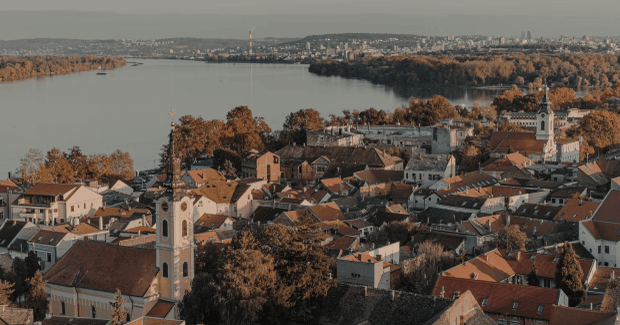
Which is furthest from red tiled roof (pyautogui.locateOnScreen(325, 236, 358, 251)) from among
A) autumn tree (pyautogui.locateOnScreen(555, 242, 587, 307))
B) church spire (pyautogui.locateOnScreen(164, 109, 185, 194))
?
church spire (pyautogui.locateOnScreen(164, 109, 185, 194))

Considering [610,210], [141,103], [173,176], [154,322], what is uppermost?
[173,176]

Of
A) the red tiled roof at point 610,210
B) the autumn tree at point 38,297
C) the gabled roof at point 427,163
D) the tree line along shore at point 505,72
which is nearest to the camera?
the autumn tree at point 38,297

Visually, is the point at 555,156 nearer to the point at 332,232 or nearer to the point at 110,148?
the point at 332,232

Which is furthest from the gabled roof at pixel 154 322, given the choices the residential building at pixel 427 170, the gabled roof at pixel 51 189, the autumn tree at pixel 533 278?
the residential building at pixel 427 170

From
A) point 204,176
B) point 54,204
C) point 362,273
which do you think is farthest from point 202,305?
point 204,176

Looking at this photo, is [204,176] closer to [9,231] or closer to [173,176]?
[9,231]

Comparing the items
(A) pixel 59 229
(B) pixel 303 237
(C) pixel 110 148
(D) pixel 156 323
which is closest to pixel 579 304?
(B) pixel 303 237

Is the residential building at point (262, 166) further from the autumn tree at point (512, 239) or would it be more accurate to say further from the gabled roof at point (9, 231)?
the autumn tree at point (512, 239)
